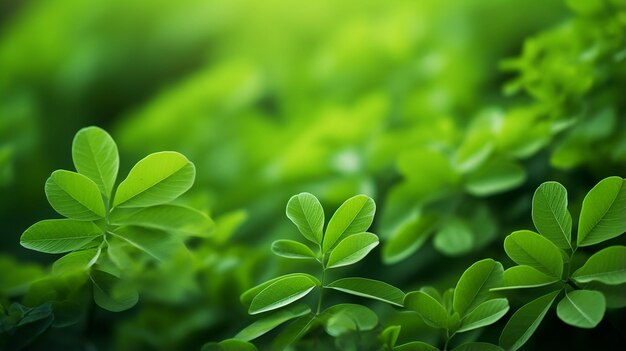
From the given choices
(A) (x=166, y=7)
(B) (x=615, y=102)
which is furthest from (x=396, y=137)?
(A) (x=166, y=7)

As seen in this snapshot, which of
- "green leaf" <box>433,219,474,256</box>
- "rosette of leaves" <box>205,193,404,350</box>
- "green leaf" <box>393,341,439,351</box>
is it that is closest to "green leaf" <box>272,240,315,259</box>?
"rosette of leaves" <box>205,193,404,350</box>

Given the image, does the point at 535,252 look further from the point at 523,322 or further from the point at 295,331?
the point at 295,331

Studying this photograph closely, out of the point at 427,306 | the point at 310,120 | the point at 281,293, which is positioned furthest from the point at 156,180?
the point at 310,120

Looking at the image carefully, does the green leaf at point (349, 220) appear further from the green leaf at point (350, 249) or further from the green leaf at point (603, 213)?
the green leaf at point (603, 213)

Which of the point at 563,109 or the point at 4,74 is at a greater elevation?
the point at 4,74

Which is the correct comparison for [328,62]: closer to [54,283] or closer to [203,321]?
[203,321]

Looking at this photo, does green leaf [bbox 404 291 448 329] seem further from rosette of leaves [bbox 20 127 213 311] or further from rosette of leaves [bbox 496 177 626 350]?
rosette of leaves [bbox 20 127 213 311]
